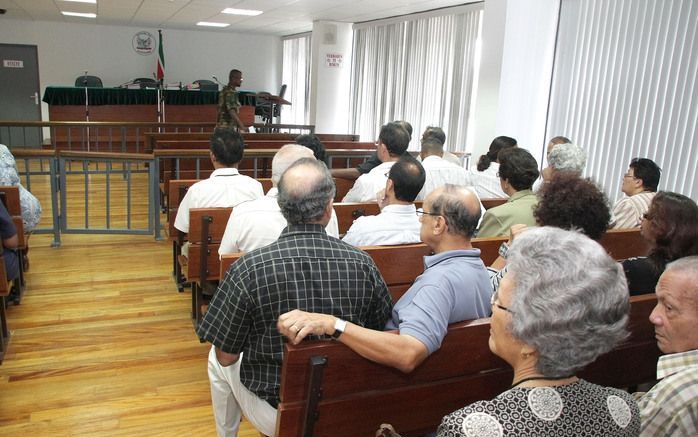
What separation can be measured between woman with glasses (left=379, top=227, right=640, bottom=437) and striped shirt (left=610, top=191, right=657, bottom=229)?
258 cm

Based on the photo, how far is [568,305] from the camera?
1.05 meters

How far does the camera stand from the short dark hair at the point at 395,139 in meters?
4.01

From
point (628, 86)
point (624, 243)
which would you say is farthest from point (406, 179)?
point (628, 86)

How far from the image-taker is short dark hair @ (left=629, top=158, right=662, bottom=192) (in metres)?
3.47

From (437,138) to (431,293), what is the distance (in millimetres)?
3207

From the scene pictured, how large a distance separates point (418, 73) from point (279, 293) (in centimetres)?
836

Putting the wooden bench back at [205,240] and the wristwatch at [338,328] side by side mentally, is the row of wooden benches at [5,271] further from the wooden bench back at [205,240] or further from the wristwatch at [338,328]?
the wristwatch at [338,328]

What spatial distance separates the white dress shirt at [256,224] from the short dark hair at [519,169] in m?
1.32

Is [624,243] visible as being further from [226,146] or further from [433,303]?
[226,146]

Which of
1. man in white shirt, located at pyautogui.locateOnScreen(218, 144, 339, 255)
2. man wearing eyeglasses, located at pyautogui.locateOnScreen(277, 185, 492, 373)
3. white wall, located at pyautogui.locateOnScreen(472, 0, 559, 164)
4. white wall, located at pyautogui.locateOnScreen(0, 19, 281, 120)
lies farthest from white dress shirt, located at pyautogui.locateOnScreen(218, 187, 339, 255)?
white wall, located at pyautogui.locateOnScreen(0, 19, 281, 120)

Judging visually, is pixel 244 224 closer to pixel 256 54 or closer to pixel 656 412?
pixel 656 412

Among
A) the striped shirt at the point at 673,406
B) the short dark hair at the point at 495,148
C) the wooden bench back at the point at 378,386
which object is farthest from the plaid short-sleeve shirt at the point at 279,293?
the short dark hair at the point at 495,148

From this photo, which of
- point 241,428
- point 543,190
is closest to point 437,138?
point 543,190

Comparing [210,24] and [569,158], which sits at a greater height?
[210,24]
